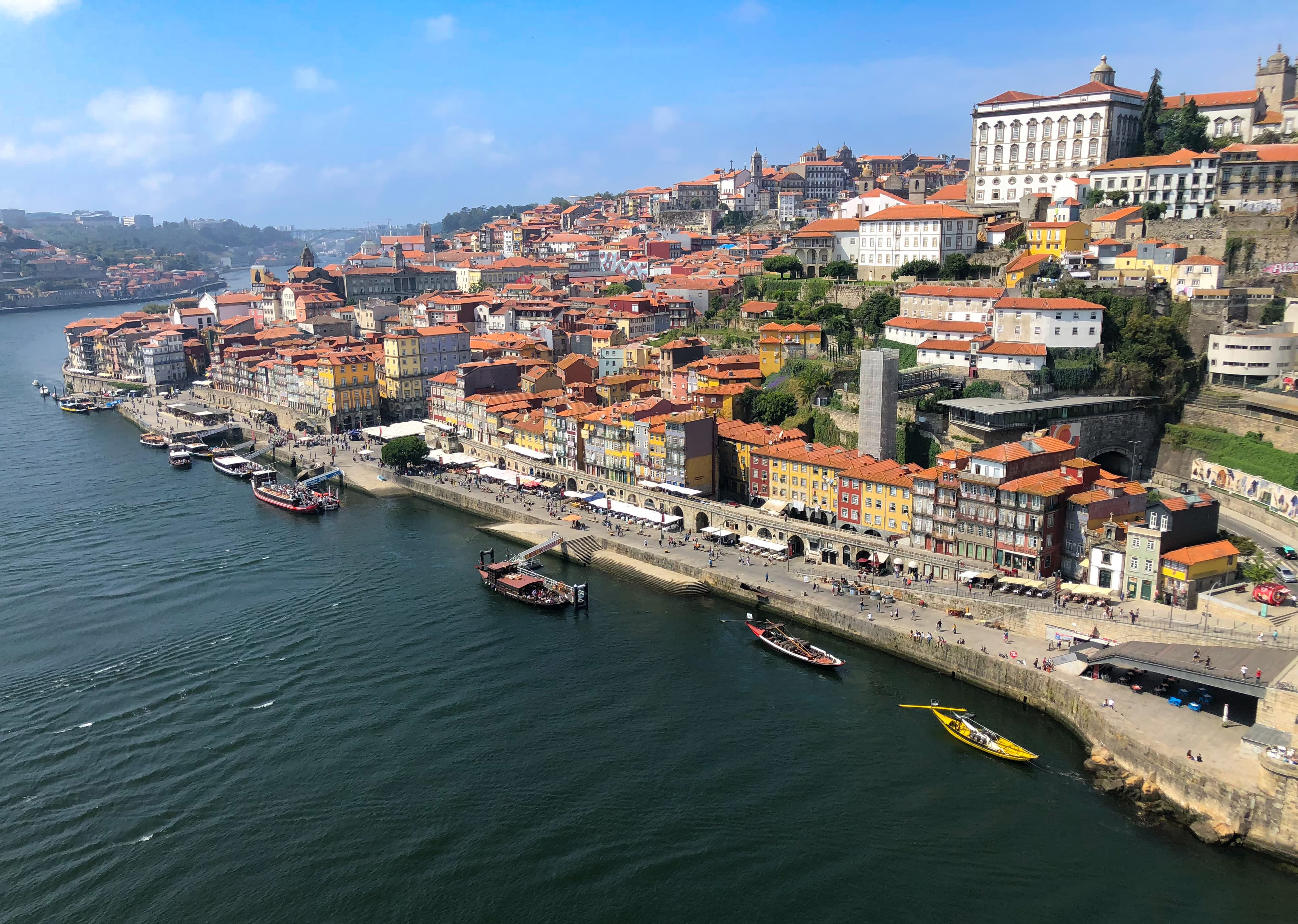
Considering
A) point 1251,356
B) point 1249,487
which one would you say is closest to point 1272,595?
point 1249,487

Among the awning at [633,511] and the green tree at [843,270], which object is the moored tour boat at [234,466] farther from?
the green tree at [843,270]

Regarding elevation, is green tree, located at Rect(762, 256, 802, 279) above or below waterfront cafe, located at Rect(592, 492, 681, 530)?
above

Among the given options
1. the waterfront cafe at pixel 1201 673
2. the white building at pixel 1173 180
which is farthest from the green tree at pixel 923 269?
the waterfront cafe at pixel 1201 673

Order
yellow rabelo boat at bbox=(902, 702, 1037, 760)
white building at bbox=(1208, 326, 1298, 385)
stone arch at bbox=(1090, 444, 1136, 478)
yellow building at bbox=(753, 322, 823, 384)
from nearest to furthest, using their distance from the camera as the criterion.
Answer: yellow rabelo boat at bbox=(902, 702, 1037, 760), white building at bbox=(1208, 326, 1298, 385), stone arch at bbox=(1090, 444, 1136, 478), yellow building at bbox=(753, 322, 823, 384)

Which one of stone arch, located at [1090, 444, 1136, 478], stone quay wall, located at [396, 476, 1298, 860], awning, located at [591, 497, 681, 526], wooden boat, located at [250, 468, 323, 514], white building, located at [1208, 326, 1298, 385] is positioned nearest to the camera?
stone quay wall, located at [396, 476, 1298, 860]

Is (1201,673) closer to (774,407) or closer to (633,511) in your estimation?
(633,511)

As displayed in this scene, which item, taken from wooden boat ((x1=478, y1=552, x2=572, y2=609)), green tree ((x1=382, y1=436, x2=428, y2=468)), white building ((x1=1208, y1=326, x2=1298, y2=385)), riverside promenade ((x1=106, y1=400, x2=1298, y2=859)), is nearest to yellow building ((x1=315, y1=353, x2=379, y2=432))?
green tree ((x1=382, y1=436, x2=428, y2=468))

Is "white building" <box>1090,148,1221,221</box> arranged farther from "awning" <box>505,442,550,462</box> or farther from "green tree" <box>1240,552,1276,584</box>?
"awning" <box>505,442,550,462</box>

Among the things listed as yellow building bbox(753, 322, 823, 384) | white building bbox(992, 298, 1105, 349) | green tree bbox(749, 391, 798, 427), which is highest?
white building bbox(992, 298, 1105, 349)

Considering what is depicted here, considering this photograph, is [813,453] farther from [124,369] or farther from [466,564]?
[124,369]
